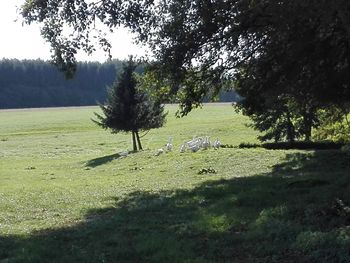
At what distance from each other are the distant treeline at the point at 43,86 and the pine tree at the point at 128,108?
121m

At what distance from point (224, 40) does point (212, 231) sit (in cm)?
812

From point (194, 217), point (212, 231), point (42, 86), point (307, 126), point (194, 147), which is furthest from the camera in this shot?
point (42, 86)

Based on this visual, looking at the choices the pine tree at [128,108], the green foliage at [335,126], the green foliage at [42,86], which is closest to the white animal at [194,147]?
the green foliage at [335,126]

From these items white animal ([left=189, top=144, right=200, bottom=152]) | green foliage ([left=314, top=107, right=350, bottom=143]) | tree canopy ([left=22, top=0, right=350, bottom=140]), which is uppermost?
tree canopy ([left=22, top=0, right=350, bottom=140])

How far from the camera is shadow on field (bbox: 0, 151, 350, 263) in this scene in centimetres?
745

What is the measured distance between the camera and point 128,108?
4203 cm

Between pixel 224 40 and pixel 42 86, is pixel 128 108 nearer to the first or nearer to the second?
pixel 224 40

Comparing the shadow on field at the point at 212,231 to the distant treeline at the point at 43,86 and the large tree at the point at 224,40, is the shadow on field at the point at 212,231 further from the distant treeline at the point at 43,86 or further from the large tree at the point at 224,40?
the distant treeline at the point at 43,86

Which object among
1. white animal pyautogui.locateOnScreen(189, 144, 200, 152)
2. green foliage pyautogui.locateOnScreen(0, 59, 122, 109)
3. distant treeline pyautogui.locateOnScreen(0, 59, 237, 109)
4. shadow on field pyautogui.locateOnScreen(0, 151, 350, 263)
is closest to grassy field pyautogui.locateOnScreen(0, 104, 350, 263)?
shadow on field pyautogui.locateOnScreen(0, 151, 350, 263)

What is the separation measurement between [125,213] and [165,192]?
340 cm

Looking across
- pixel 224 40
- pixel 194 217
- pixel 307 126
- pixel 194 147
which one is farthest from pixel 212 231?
pixel 307 126

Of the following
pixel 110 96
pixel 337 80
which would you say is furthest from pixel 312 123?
pixel 337 80

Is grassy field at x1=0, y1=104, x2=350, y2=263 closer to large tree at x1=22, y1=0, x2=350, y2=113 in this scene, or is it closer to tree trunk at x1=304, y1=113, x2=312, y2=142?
large tree at x1=22, y1=0, x2=350, y2=113

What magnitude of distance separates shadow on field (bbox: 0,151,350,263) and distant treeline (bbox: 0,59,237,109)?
151 meters
